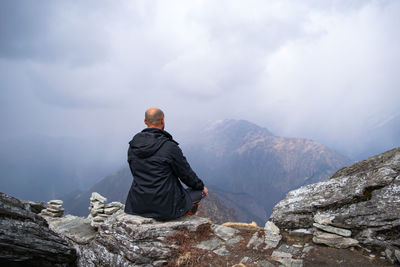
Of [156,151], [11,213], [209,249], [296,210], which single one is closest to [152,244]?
[209,249]

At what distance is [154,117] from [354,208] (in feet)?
29.4

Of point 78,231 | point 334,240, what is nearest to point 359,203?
point 334,240

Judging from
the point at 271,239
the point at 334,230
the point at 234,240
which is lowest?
the point at 234,240

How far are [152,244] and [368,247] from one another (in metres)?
7.68

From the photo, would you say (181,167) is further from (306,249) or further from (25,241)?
(25,241)

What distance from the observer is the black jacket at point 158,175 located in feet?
25.3

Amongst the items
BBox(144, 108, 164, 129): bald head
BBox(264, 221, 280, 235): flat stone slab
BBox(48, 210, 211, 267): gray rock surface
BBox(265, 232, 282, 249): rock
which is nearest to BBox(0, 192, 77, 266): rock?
BBox(48, 210, 211, 267): gray rock surface

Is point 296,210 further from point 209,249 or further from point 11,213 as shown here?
point 11,213

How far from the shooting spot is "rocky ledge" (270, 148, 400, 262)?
24.8 feet

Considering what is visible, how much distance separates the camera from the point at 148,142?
7867 mm

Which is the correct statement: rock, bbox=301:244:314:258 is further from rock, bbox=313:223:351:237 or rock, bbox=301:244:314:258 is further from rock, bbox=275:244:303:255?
rock, bbox=313:223:351:237

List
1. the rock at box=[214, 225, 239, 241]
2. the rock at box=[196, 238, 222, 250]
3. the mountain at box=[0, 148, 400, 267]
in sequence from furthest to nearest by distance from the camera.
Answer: the rock at box=[214, 225, 239, 241]
the rock at box=[196, 238, 222, 250]
the mountain at box=[0, 148, 400, 267]

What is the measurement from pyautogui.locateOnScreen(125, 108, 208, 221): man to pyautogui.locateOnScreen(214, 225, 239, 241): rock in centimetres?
191

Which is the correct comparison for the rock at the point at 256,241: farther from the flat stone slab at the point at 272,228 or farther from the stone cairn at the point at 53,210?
the stone cairn at the point at 53,210
